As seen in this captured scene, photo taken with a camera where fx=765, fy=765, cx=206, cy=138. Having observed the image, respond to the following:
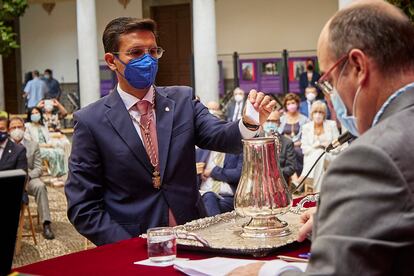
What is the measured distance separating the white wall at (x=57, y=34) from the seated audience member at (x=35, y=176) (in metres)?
13.1

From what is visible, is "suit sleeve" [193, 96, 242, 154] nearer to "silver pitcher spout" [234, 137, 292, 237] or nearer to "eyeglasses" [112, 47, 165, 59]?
"eyeglasses" [112, 47, 165, 59]

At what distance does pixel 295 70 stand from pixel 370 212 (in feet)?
54.9

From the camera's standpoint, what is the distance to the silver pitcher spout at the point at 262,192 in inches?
106

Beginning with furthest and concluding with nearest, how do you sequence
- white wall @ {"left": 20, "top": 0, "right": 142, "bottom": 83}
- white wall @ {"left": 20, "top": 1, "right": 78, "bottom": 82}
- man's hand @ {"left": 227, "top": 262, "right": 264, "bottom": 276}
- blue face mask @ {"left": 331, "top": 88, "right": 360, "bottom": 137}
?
white wall @ {"left": 20, "top": 1, "right": 78, "bottom": 82}, white wall @ {"left": 20, "top": 0, "right": 142, "bottom": 83}, man's hand @ {"left": 227, "top": 262, "right": 264, "bottom": 276}, blue face mask @ {"left": 331, "top": 88, "right": 360, "bottom": 137}

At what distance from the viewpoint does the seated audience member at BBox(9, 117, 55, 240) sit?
8695mm

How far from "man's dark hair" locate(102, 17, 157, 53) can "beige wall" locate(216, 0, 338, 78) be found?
16.1 metres

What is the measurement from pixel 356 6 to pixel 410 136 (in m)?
0.34

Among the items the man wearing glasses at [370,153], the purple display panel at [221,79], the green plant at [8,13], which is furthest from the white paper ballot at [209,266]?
the purple display panel at [221,79]

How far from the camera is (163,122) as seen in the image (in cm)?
344

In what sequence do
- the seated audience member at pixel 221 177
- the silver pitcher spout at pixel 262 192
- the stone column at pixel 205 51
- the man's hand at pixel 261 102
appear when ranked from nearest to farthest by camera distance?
the silver pitcher spout at pixel 262 192
the man's hand at pixel 261 102
the seated audience member at pixel 221 177
the stone column at pixel 205 51

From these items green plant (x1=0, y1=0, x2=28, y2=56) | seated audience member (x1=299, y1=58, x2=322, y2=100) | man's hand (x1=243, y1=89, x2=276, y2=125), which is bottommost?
seated audience member (x1=299, y1=58, x2=322, y2=100)

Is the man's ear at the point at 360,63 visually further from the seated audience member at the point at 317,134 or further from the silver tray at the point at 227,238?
the seated audience member at the point at 317,134

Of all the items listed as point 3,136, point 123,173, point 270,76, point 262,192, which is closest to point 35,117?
point 3,136

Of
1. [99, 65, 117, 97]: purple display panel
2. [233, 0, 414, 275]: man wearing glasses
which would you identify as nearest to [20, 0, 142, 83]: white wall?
[99, 65, 117, 97]: purple display panel
